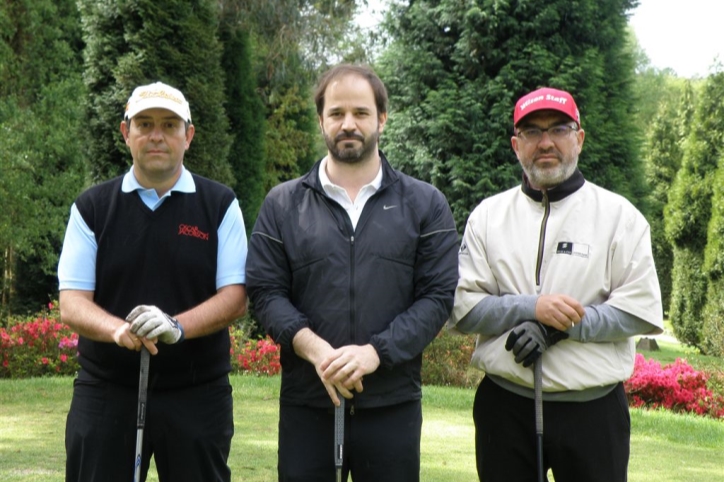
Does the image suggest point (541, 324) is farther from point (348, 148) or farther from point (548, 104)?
point (348, 148)

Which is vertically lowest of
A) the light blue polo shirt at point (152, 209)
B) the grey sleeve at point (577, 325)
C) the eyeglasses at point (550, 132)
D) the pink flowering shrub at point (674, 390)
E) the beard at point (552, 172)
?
the pink flowering shrub at point (674, 390)

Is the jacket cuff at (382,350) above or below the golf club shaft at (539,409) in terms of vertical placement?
above

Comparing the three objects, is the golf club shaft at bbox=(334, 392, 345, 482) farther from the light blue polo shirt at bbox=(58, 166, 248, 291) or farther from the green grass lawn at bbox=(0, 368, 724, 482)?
the green grass lawn at bbox=(0, 368, 724, 482)

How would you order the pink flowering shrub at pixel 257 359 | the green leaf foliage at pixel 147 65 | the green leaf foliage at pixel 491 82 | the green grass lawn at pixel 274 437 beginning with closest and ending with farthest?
the green grass lawn at pixel 274 437, the pink flowering shrub at pixel 257 359, the green leaf foliage at pixel 147 65, the green leaf foliage at pixel 491 82

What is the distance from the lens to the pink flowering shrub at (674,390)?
9.27 meters

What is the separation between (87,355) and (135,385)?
0.24 metres

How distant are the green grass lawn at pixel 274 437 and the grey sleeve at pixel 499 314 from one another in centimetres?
276

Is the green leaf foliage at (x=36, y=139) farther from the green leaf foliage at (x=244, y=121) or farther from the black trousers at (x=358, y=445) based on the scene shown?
the black trousers at (x=358, y=445)

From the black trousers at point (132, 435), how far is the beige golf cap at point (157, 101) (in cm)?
108

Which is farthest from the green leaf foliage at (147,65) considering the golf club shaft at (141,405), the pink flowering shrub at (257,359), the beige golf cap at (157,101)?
the golf club shaft at (141,405)

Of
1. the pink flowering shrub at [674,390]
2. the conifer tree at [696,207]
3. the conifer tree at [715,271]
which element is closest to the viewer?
the pink flowering shrub at [674,390]

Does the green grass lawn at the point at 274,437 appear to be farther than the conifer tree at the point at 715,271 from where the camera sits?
No

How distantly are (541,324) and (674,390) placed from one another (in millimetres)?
6737

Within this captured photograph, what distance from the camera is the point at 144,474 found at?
343 cm
